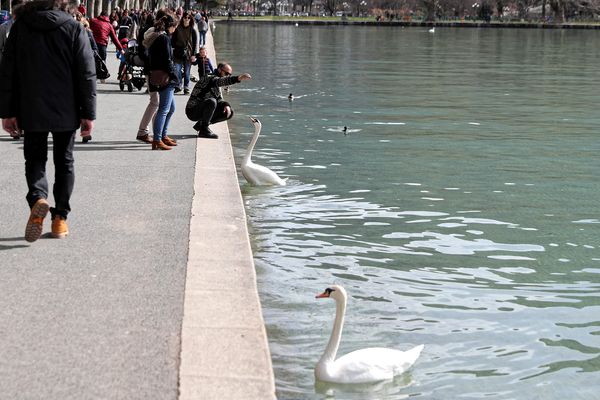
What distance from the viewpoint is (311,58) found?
46.8m

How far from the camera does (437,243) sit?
9.93m

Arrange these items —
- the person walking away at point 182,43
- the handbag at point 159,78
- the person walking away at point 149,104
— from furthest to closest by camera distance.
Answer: the person walking away at point 182,43
the person walking away at point 149,104
the handbag at point 159,78

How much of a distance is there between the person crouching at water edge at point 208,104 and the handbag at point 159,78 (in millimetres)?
1292

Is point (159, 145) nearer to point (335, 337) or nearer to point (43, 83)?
point (43, 83)

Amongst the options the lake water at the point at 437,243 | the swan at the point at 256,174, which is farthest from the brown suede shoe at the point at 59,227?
the swan at the point at 256,174

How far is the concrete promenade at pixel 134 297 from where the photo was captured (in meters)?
5.16

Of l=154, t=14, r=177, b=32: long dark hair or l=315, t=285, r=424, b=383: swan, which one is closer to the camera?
l=315, t=285, r=424, b=383: swan

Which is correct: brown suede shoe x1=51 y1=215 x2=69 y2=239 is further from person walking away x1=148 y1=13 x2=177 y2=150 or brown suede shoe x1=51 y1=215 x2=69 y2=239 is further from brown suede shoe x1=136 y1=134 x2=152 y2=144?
brown suede shoe x1=136 y1=134 x2=152 y2=144

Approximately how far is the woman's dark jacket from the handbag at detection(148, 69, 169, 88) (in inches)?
1.4

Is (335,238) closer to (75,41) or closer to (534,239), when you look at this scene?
(534,239)

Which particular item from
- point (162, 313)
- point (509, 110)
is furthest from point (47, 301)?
point (509, 110)

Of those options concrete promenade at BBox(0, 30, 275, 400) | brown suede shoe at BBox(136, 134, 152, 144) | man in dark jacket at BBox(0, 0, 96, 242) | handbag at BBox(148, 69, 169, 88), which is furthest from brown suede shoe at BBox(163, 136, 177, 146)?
man in dark jacket at BBox(0, 0, 96, 242)

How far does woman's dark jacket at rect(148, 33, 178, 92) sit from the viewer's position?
525 inches

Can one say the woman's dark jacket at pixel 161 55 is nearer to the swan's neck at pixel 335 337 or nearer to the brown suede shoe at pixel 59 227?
the brown suede shoe at pixel 59 227
